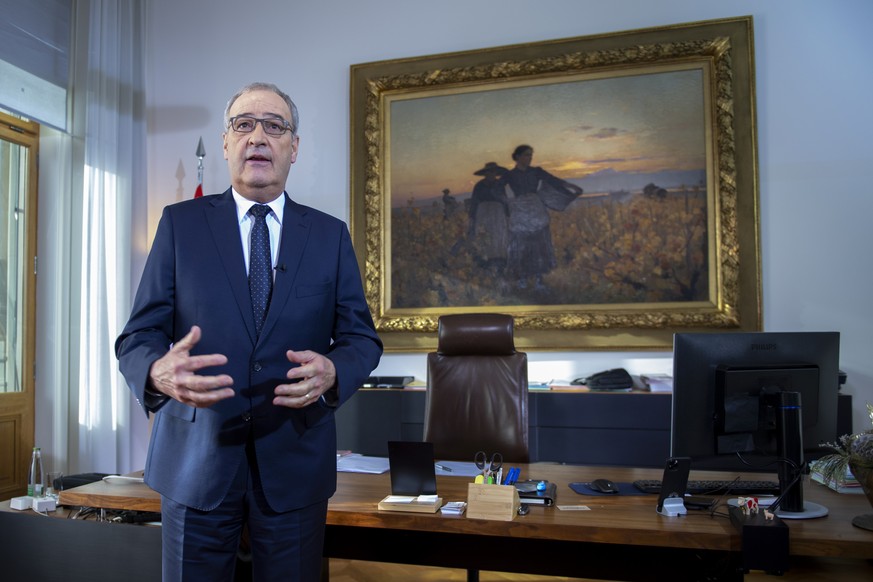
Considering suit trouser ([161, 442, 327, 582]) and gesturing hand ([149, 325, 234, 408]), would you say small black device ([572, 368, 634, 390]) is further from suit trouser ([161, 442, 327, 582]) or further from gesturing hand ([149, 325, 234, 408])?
gesturing hand ([149, 325, 234, 408])

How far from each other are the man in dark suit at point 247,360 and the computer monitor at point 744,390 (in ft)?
3.17

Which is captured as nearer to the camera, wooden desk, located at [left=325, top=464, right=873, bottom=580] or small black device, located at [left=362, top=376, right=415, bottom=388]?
wooden desk, located at [left=325, top=464, right=873, bottom=580]

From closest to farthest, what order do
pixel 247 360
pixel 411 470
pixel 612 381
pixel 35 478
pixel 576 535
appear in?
1. pixel 247 360
2. pixel 576 535
3. pixel 411 470
4. pixel 35 478
5. pixel 612 381

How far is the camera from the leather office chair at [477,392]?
3041 millimetres

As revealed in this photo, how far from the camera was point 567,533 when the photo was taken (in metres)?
1.75

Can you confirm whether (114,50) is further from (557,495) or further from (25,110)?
(557,495)

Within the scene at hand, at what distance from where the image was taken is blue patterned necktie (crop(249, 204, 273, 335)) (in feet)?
4.71

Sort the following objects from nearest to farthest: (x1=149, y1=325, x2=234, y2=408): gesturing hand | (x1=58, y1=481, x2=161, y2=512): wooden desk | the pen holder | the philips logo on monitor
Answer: (x1=149, y1=325, x2=234, y2=408): gesturing hand → the pen holder → the philips logo on monitor → (x1=58, y1=481, x2=161, y2=512): wooden desk

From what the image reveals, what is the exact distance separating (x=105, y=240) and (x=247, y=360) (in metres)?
3.51

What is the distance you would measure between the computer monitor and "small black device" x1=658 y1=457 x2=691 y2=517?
0.14 ft

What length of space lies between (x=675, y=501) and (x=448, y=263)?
2.69 m

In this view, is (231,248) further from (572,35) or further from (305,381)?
(572,35)

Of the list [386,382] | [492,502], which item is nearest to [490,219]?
[386,382]

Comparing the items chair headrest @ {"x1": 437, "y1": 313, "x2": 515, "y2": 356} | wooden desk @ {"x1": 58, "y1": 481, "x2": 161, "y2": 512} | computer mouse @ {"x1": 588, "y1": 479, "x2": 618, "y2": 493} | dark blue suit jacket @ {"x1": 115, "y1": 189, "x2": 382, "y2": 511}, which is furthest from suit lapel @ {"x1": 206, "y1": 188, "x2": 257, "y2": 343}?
chair headrest @ {"x1": 437, "y1": 313, "x2": 515, "y2": 356}
